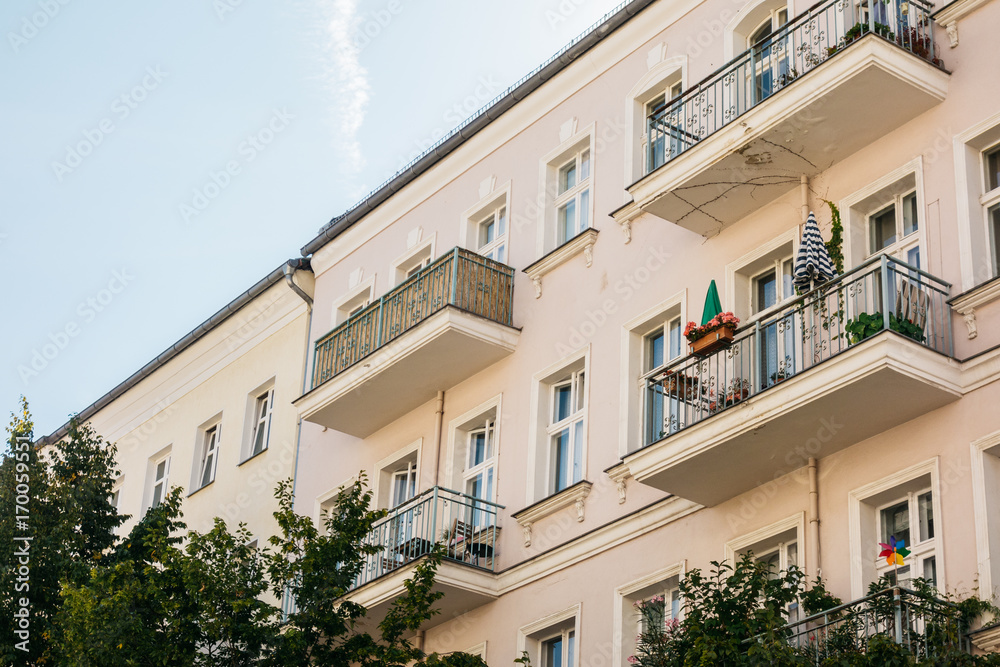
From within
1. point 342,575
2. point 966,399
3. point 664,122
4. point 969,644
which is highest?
point 664,122

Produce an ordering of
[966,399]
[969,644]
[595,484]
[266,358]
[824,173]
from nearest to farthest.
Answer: [969,644] → [966,399] → [824,173] → [595,484] → [266,358]

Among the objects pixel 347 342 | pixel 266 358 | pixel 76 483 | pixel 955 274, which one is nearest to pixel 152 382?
pixel 266 358

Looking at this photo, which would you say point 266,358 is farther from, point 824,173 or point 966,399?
point 966,399

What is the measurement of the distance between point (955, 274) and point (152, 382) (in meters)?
18.8

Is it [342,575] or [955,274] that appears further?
[342,575]

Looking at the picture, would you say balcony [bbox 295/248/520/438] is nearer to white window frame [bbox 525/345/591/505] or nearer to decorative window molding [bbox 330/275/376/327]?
white window frame [bbox 525/345/591/505]

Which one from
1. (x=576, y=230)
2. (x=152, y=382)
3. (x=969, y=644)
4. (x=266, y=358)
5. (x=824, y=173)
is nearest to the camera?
(x=969, y=644)

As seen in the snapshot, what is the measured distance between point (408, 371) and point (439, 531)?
2.38 meters

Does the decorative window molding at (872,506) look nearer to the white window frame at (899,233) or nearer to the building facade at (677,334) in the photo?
the building facade at (677,334)

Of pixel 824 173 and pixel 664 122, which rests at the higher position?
pixel 664 122

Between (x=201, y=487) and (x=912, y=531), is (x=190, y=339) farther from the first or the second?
(x=912, y=531)

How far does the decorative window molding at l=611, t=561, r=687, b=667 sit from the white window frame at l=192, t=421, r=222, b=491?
1162 centimetres

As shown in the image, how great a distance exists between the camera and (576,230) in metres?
20.6

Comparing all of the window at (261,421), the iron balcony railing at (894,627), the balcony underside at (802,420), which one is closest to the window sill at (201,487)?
the window at (261,421)
